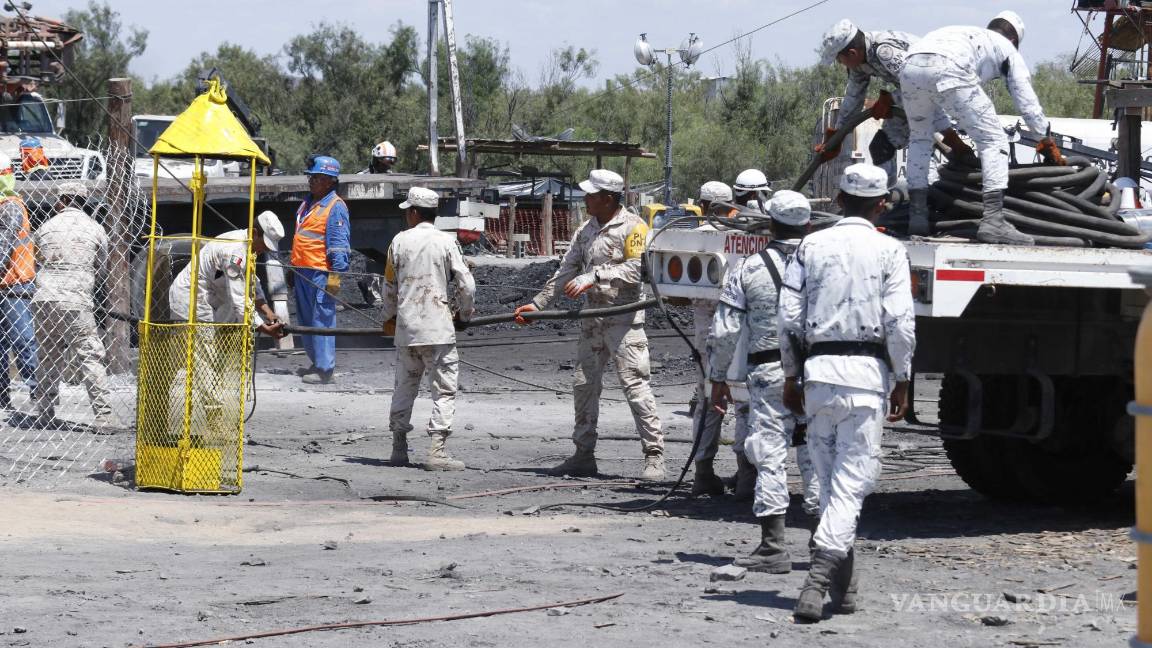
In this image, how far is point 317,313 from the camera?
558 inches

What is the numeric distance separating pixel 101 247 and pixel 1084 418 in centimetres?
759

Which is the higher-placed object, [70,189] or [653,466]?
[70,189]

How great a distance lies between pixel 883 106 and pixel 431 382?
3.46 m

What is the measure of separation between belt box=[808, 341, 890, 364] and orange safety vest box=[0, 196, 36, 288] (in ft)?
24.4

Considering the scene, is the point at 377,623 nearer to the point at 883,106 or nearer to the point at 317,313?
the point at 883,106

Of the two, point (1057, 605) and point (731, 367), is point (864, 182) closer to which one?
point (731, 367)

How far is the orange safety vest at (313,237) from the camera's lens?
1428cm

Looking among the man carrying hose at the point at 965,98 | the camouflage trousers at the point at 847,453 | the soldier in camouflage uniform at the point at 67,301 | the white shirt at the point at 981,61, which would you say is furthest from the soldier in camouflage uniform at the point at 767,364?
the soldier in camouflage uniform at the point at 67,301

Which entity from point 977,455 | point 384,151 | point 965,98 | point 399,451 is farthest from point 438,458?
point 384,151

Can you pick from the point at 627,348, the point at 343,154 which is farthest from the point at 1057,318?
the point at 343,154

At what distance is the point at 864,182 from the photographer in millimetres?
6203

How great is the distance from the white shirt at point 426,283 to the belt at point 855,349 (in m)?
4.40

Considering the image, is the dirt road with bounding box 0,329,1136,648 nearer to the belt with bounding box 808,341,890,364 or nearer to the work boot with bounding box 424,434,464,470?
the work boot with bounding box 424,434,464,470

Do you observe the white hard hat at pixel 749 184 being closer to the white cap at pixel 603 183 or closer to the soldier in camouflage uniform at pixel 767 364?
the white cap at pixel 603 183
